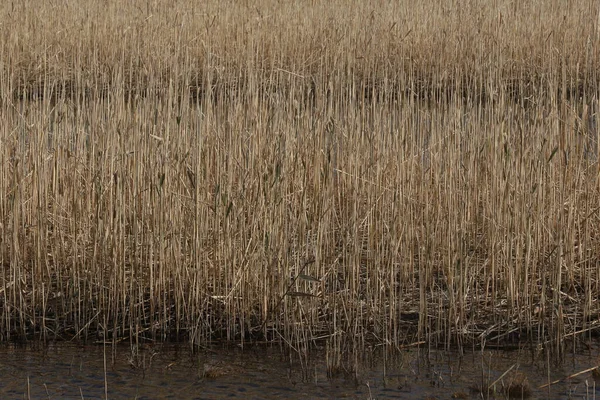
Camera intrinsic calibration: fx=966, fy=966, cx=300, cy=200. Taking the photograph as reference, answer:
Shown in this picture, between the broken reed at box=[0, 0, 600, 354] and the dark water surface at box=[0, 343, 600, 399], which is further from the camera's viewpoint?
the broken reed at box=[0, 0, 600, 354]

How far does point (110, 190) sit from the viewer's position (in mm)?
4051

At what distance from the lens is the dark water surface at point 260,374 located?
3.32 meters

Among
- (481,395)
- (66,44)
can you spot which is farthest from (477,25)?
(481,395)

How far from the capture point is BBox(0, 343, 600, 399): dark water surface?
332cm

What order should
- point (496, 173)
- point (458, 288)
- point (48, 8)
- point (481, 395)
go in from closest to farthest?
point (481, 395) → point (458, 288) → point (496, 173) → point (48, 8)

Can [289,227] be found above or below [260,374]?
above

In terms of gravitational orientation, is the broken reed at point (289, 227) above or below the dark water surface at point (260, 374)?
above

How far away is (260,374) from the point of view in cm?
351

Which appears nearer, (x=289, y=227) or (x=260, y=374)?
(x=260, y=374)

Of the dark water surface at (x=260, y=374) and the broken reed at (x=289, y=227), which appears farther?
the broken reed at (x=289, y=227)

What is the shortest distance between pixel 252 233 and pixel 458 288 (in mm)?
858

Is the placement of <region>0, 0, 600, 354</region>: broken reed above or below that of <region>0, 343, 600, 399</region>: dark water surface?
above

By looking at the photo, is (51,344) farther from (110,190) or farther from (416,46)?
(416,46)

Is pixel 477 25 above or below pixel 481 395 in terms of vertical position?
above
